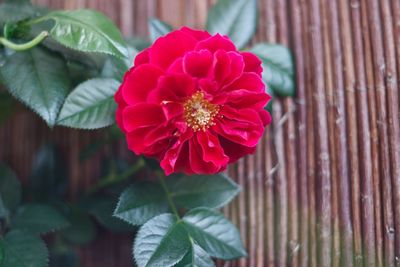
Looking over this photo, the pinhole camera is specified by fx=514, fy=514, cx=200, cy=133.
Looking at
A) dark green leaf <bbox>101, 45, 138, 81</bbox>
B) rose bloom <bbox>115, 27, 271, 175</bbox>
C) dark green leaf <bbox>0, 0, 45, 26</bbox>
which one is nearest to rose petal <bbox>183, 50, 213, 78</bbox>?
rose bloom <bbox>115, 27, 271, 175</bbox>

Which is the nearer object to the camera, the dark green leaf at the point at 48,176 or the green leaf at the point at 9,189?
the green leaf at the point at 9,189

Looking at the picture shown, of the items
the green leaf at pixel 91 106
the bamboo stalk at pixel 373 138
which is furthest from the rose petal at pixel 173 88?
the bamboo stalk at pixel 373 138

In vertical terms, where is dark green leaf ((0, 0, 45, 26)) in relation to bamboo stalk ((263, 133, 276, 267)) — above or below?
above

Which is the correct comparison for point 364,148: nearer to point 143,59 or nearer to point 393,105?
point 393,105

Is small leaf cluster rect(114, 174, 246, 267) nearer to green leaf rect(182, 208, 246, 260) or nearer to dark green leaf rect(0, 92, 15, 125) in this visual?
green leaf rect(182, 208, 246, 260)

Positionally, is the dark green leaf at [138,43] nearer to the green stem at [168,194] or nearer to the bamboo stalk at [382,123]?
Result: the green stem at [168,194]

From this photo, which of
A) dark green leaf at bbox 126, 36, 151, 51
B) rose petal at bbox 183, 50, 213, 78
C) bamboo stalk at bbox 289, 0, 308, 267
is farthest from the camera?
dark green leaf at bbox 126, 36, 151, 51

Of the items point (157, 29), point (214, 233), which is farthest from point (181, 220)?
point (157, 29)

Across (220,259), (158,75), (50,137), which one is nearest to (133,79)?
(158,75)
